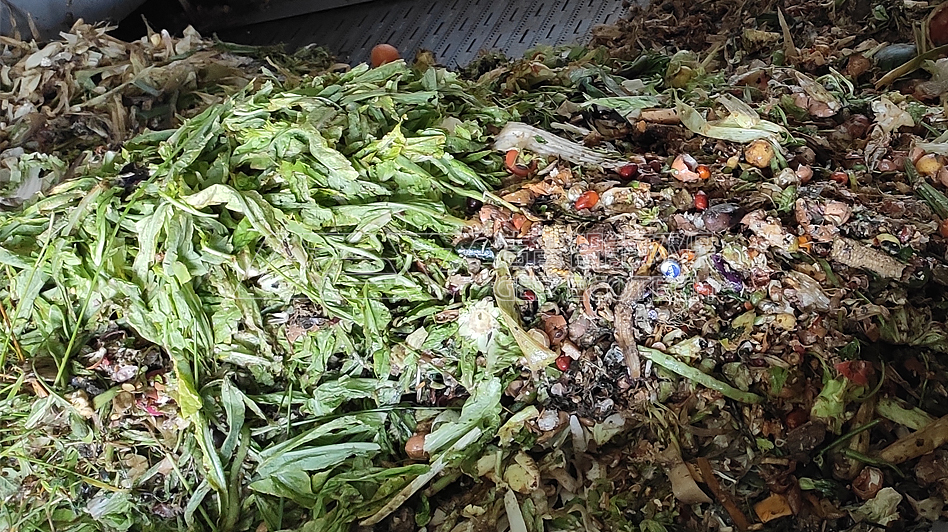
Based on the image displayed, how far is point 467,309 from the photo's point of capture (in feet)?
4.95

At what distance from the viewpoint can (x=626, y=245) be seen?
1.48m

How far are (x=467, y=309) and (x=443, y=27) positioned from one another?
5.07 ft

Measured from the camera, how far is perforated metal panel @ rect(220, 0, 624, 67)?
2527 millimetres

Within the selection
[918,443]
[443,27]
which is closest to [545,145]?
[918,443]

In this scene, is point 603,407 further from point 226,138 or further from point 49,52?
point 49,52

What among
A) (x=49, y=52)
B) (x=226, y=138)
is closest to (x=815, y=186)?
(x=226, y=138)

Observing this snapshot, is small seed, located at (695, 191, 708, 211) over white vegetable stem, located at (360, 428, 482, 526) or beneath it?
over

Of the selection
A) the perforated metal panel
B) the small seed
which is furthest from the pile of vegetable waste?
the perforated metal panel

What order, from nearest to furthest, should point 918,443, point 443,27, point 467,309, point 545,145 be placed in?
1. point 918,443
2. point 467,309
3. point 545,145
4. point 443,27

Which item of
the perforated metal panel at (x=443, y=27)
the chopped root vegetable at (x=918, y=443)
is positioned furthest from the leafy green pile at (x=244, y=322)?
the perforated metal panel at (x=443, y=27)

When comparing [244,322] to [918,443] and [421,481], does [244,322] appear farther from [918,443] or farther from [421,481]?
[918,443]

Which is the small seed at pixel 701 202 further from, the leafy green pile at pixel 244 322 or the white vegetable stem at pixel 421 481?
the white vegetable stem at pixel 421 481

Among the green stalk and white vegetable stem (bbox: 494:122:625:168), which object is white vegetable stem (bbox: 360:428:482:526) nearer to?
the green stalk

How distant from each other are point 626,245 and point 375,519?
781mm
